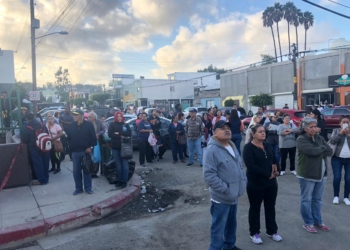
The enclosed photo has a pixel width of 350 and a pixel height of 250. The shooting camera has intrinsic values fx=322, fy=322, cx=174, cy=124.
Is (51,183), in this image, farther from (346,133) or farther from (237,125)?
(346,133)

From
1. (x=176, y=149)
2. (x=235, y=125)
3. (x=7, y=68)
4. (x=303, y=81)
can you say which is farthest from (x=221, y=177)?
(x=303, y=81)

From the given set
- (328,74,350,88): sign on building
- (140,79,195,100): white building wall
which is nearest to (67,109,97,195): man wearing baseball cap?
(328,74,350,88): sign on building

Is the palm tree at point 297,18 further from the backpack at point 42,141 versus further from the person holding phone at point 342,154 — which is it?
the backpack at point 42,141

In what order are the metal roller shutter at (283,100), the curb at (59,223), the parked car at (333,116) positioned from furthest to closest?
the metal roller shutter at (283,100) → the parked car at (333,116) → the curb at (59,223)

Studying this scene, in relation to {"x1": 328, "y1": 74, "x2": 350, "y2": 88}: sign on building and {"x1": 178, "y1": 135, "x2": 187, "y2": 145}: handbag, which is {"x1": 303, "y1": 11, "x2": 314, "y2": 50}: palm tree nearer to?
{"x1": 328, "y1": 74, "x2": 350, "y2": 88}: sign on building

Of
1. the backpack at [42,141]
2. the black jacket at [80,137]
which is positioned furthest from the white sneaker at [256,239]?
the backpack at [42,141]

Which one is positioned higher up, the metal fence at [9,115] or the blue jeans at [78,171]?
the metal fence at [9,115]

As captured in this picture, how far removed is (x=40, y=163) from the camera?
7.56 metres

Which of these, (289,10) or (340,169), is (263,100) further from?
(289,10)

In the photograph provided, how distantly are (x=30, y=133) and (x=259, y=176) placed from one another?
5.37m

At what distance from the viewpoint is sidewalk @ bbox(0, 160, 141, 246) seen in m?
5.20

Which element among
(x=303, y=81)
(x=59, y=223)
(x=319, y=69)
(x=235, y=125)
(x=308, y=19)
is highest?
(x=308, y=19)

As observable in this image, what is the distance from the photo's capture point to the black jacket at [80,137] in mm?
6715

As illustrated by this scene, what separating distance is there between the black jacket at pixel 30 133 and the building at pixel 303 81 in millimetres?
27430
